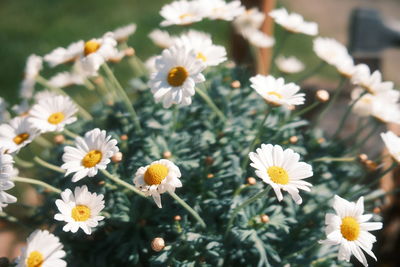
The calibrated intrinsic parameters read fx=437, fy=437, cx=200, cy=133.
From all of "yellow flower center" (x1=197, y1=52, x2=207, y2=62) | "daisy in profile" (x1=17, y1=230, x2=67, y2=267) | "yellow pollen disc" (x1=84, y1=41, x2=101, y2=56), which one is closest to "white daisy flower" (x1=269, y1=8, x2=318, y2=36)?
"yellow flower center" (x1=197, y1=52, x2=207, y2=62)

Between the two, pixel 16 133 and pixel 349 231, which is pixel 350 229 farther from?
pixel 16 133

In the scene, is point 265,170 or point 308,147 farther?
point 308,147

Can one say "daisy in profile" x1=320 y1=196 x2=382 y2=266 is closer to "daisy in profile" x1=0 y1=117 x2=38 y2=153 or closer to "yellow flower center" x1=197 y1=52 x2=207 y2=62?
"yellow flower center" x1=197 y1=52 x2=207 y2=62

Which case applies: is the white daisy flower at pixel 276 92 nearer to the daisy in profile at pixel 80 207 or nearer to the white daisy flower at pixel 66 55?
the daisy in profile at pixel 80 207

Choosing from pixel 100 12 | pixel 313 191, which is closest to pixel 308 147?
pixel 313 191

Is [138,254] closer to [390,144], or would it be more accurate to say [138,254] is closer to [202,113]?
[202,113]
